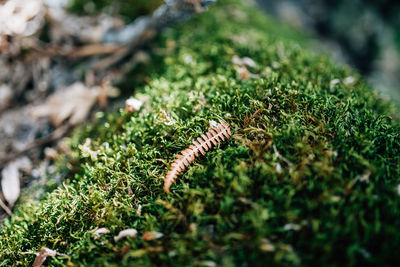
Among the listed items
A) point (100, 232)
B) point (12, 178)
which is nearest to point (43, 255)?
point (100, 232)

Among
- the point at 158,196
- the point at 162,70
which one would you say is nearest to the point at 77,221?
the point at 158,196

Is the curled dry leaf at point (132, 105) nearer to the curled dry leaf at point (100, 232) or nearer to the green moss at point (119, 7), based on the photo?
the curled dry leaf at point (100, 232)

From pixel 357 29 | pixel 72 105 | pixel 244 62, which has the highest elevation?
pixel 357 29

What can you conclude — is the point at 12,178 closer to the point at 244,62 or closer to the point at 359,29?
the point at 244,62

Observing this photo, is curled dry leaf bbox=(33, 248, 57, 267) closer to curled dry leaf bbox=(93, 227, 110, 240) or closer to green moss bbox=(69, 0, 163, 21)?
curled dry leaf bbox=(93, 227, 110, 240)

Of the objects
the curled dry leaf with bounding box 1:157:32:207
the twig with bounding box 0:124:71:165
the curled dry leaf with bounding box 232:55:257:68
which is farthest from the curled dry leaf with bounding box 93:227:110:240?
the curled dry leaf with bounding box 232:55:257:68

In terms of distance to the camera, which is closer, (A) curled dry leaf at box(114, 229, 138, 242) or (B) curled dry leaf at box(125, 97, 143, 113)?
(A) curled dry leaf at box(114, 229, 138, 242)

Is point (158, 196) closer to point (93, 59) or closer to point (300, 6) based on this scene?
point (93, 59)
